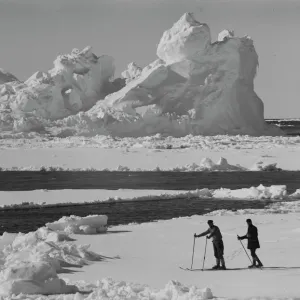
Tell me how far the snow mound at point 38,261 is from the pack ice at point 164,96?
3839cm

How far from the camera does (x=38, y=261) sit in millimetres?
11469

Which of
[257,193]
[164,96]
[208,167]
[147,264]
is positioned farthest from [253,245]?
[164,96]

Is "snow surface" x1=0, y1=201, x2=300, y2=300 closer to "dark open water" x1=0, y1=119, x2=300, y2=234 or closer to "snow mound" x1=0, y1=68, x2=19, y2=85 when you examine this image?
"dark open water" x1=0, y1=119, x2=300, y2=234

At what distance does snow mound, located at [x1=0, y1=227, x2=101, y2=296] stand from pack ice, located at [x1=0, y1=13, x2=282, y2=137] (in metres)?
38.4

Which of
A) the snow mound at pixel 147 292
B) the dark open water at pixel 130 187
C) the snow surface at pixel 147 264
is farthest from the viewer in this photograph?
the dark open water at pixel 130 187

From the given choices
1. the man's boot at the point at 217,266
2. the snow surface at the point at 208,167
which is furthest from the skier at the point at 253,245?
the snow surface at the point at 208,167

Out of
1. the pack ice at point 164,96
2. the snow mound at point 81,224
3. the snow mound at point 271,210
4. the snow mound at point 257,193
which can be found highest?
the pack ice at point 164,96

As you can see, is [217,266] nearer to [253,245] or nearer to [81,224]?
[253,245]

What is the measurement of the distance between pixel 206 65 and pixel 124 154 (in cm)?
1723

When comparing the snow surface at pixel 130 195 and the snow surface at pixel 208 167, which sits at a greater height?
the snow surface at pixel 208 167

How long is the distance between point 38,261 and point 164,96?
150 feet

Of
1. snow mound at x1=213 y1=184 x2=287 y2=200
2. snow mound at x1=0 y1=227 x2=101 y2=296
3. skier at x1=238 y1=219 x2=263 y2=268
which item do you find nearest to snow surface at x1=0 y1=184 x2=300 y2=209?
snow mound at x1=213 y1=184 x2=287 y2=200

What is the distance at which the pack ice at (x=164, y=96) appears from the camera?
54.7 metres

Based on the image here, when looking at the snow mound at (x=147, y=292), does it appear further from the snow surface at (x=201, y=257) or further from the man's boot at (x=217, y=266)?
the man's boot at (x=217, y=266)
